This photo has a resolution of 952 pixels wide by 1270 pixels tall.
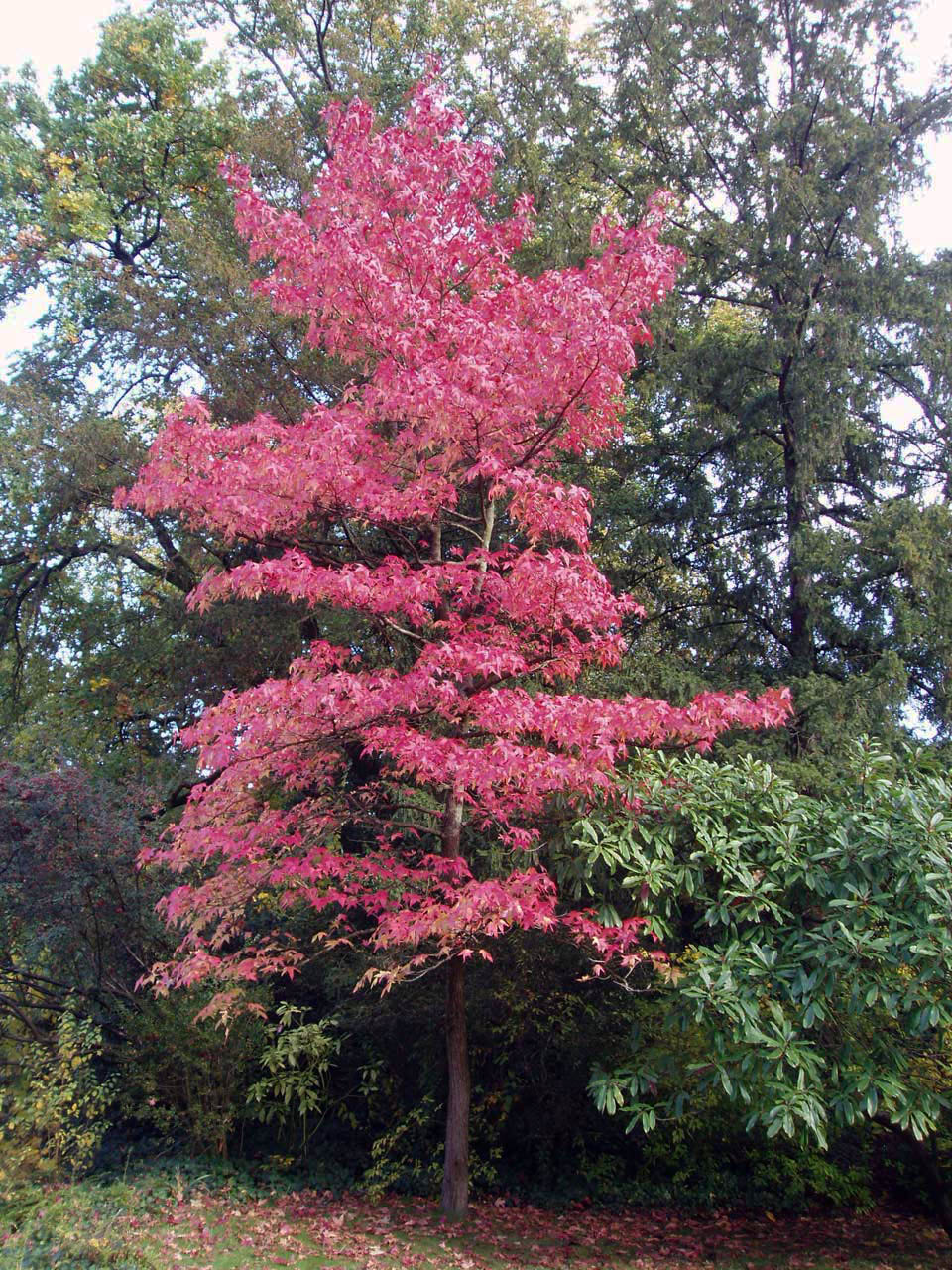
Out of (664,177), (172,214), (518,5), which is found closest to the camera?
(664,177)

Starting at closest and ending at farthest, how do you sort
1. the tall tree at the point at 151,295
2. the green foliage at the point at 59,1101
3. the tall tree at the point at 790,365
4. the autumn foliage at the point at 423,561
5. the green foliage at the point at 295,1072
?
the autumn foliage at the point at 423,561 < the green foliage at the point at 59,1101 < the green foliage at the point at 295,1072 < the tall tree at the point at 790,365 < the tall tree at the point at 151,295

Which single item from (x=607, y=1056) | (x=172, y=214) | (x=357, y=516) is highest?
(x=172, y=214)

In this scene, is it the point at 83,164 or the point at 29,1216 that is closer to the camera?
the point at 29,1216

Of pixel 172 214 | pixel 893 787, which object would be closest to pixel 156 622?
pixel 172 214

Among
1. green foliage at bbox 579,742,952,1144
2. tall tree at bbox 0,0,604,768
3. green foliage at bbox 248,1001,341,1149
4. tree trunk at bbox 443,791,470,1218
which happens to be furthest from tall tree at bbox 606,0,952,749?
green foliage at bbox 248,1001,341,1149

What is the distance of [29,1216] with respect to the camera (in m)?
4.76

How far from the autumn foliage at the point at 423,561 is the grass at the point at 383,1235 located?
1.37 m

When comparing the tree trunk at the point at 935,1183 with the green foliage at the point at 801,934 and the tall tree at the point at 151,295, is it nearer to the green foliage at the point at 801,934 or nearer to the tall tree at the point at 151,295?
the green foliage at the point at 801,934

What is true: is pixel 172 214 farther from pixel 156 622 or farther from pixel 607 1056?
pixel 607 1056

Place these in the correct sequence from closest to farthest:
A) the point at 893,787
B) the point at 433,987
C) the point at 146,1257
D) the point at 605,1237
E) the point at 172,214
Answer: the point at 146,1257
the point at 893,787
the point at 605,1237
the point at 433,987
the point at 172,214

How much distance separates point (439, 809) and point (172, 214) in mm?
8726

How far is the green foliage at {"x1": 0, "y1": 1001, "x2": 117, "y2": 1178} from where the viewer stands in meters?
5.98

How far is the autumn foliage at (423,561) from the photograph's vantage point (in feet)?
17.2

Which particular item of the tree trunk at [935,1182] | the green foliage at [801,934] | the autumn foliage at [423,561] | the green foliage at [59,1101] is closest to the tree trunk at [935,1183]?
the tree trunk at [935,1182]
